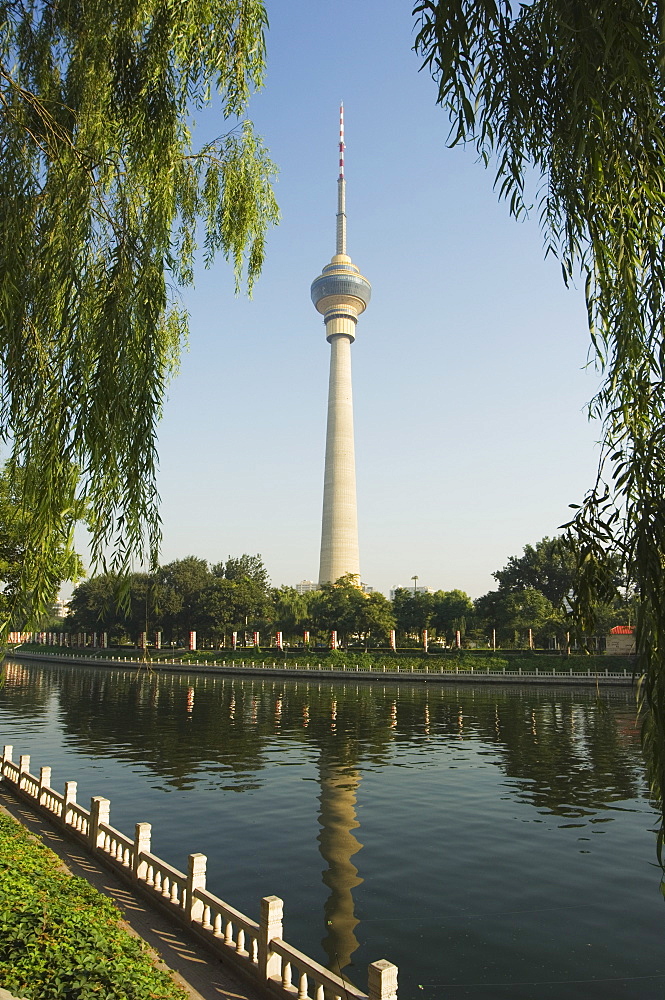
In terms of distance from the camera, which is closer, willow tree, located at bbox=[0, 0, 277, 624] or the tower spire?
willow tree, located at bbox=[0, 0, 277, 624]

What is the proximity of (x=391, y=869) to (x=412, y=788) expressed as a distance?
283 inches

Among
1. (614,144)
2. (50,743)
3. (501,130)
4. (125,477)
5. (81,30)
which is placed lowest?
(50,743)

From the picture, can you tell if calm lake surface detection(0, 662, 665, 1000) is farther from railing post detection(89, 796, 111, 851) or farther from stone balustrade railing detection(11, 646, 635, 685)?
stone balustrade railing detection(11, 646, 635, 685)

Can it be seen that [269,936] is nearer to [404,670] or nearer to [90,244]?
[90,244]

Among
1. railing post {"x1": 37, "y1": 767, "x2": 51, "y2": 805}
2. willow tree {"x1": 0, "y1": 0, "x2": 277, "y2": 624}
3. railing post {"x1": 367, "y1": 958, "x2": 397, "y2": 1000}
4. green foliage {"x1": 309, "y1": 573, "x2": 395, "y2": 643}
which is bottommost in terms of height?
railing post {"x1": 37, "y1": 767, "x2": 51, "y2": 805}

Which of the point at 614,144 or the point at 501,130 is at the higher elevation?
the point at 501,130

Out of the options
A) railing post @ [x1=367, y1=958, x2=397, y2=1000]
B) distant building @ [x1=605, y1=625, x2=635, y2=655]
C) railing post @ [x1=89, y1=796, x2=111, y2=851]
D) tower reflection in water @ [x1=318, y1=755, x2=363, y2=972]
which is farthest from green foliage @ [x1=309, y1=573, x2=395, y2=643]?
railing post @ [x1=367, y1=958, x2=397, y2=1000]

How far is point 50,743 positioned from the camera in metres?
29.0

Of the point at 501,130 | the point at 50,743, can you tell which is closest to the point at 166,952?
the point at 501,130

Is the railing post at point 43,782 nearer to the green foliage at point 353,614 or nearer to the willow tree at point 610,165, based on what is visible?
the willow tree at point 610,165

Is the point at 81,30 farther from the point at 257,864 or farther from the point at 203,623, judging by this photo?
the point at 203,623

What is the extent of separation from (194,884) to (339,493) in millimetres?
117998

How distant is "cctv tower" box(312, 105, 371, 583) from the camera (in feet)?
414

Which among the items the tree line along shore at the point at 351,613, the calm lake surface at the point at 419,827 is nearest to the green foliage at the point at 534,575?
the tree line along shore at the point at 351,613
